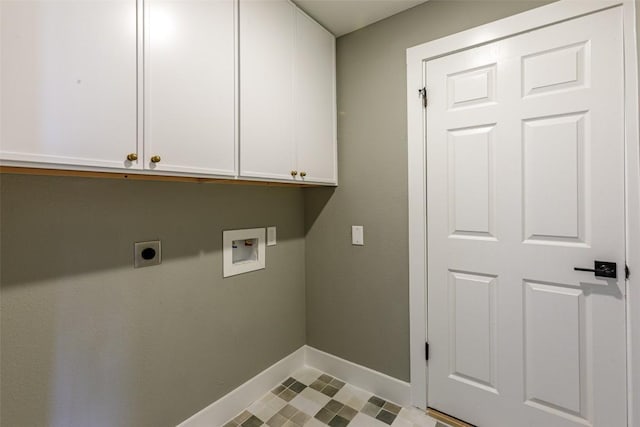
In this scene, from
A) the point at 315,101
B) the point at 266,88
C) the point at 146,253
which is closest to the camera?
the point at 146,253

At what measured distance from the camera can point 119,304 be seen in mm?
1224

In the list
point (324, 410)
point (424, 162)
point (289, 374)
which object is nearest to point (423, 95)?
point (424, 162)

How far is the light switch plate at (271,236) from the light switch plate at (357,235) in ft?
1.72

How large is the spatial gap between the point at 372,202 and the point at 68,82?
1501 mm

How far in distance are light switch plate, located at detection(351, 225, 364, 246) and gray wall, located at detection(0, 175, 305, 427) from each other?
609 millimetres

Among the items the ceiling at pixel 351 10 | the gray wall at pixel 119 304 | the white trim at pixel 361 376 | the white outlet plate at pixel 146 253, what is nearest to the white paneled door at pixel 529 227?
the white trim at pixel 361 376

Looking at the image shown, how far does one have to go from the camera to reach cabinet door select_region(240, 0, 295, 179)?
1.34m

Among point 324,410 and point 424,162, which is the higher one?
point 424,162

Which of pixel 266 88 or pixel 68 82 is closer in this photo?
pixel 68 82

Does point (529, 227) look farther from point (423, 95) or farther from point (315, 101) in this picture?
point (315, 101)

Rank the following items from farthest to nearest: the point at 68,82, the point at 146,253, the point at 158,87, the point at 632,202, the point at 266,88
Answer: the point at 266,88 < the point at 146,253 < the point at 632,202 < the point at 158,87 < the point at 68,82

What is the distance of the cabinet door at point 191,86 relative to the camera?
3.36 feet

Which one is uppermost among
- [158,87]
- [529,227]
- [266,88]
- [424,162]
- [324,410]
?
[266,88]

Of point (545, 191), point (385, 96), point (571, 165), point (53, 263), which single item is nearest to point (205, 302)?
point (53, 263)
